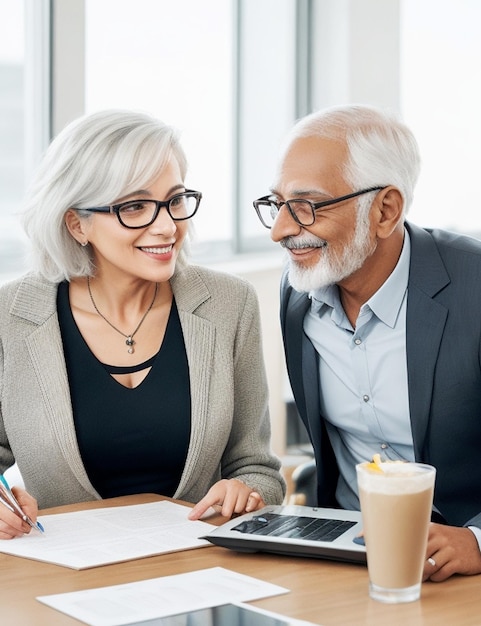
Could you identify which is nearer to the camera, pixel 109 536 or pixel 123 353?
pixel 109 536

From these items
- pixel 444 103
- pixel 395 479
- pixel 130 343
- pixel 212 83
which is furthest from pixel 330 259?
pixel 444 103

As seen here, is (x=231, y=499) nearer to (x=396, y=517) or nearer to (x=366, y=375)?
(x=366, y=375)

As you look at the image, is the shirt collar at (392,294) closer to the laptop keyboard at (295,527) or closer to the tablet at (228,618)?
the laptop keyboard at (295,527)

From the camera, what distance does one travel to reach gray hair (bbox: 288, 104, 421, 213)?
2088mm

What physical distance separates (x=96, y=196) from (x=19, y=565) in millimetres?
880

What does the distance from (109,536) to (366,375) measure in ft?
2.17

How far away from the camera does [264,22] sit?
4.90m

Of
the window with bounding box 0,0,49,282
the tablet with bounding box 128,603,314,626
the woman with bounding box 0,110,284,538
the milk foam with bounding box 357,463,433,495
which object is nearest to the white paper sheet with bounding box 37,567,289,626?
the tablet with bounding box 128,603,314,626

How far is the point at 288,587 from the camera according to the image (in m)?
1.45

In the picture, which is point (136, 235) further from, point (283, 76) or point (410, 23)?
point (410, 23)

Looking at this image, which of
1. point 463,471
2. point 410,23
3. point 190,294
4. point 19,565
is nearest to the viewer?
point 19,565

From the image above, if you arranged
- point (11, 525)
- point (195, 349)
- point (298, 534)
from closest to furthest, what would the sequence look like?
point (298, 534) < point (11, 525) < point (195, 349)

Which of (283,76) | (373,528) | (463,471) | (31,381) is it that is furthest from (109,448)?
(283,76)

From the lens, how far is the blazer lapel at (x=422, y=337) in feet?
6.58
